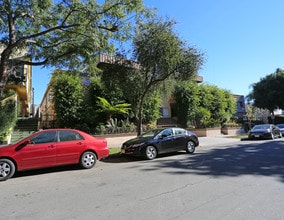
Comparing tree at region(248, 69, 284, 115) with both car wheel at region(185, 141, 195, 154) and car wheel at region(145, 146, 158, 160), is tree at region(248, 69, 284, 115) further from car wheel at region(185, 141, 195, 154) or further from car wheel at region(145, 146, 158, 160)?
car wheel at region(145, 146, 158, 160)

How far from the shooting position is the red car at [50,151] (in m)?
7.77

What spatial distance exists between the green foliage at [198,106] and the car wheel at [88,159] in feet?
49.7

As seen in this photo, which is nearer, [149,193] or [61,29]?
[149,193]

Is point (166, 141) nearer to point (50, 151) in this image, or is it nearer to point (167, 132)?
point (167, 132)

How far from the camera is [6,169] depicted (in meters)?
7.64

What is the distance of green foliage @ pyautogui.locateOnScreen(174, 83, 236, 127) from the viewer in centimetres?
2466

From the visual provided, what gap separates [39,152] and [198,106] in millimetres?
20117

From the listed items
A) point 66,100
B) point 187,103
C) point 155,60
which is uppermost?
point 155,60

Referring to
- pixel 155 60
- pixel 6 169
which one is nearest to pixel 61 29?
pixel 155 60

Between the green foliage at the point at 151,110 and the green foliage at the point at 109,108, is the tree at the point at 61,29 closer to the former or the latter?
the green foliage at the point at 109,108

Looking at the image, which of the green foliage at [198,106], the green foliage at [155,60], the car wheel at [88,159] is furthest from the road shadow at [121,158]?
the green foliage at [198,106]

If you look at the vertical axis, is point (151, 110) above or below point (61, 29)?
below

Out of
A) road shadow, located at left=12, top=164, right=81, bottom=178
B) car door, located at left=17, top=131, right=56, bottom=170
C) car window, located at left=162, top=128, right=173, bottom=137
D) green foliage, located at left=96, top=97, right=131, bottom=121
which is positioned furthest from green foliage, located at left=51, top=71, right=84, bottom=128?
car door, located at left=17, top=131, right=56, bottom=170

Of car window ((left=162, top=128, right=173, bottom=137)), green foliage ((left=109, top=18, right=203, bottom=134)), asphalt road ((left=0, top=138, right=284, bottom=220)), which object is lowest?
asphalt road ((left=0, top=138, right=284, bottom=220))
